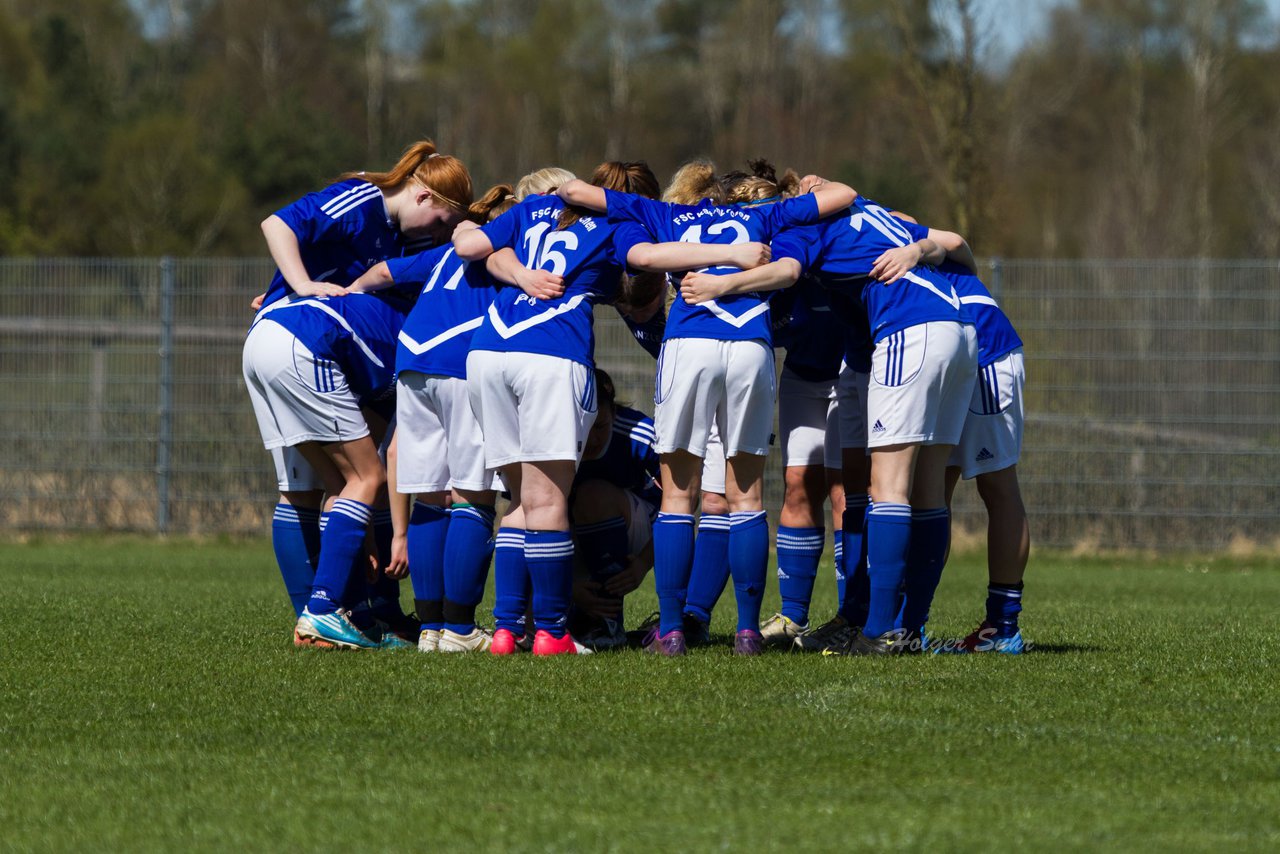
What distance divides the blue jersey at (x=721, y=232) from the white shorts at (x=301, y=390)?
50.0 inches

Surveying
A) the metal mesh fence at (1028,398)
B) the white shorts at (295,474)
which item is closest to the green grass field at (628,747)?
the white shorts at (295,474)

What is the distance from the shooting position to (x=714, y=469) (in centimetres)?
650

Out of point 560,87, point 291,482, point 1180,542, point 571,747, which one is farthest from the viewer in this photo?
point 560,87

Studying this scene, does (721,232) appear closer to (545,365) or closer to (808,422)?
(545,365)

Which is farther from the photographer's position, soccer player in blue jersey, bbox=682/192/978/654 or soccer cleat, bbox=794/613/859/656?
soccer cleat, bbox=794/613/859/656

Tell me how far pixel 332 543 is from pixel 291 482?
2.02 feet

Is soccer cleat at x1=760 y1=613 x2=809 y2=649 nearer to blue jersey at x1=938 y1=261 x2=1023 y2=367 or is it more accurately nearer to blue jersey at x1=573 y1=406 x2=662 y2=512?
blue jersey at x1=573 y1=406 x2=662 y2=512

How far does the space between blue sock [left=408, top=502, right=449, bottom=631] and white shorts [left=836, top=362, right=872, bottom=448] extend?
1.63 metres

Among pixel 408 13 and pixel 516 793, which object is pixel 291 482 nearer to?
pixel 516 793

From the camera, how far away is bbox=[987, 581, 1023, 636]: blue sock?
6.53 m

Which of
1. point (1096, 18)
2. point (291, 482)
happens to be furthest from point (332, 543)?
point (1096, 18)

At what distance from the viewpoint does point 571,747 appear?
4.37 meters

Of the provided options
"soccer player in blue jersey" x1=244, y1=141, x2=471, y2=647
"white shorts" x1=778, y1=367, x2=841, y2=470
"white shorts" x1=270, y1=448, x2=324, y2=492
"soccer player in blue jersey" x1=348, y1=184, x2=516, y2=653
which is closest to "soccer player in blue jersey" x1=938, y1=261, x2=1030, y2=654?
"white shorts" x1=778, y1=367, x2=841, y2=470

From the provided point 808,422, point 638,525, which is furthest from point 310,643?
point 808,422
